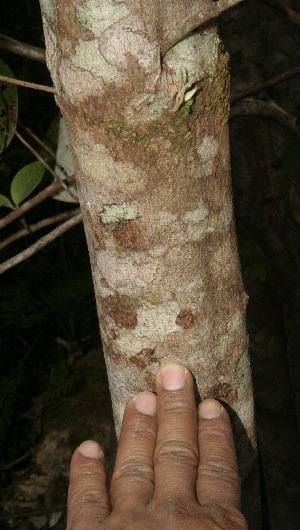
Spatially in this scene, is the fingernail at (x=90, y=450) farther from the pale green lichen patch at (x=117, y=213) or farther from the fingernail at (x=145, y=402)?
the pale green lichen patch at (x=117, y=213)

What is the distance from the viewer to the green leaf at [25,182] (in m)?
1.30

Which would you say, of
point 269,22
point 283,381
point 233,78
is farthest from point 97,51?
point 283,381

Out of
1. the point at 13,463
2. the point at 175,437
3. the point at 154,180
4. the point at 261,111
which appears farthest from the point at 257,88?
the point at 13,463

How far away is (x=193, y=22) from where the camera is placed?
0.68 metres

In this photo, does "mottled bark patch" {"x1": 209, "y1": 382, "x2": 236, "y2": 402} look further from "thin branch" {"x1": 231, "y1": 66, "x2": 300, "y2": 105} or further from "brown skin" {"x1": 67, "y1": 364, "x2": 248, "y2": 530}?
"thin branch" {"x1": 231, "y1": 66, "x2": 300, "y2": 105}

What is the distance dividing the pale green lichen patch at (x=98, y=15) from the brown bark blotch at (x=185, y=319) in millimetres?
A: 372

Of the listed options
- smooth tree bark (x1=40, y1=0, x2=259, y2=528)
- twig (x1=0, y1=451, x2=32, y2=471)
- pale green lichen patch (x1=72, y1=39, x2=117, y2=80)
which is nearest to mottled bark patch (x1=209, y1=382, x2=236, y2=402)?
smooth tree bark (x1=40, y1=0, x2=259, y2=528)

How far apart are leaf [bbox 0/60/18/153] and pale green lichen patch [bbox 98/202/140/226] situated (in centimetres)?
55

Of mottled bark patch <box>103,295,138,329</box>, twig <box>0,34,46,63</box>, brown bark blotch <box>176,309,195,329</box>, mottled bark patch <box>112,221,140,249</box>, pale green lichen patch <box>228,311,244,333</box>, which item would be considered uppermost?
twig <box>0,34,46,63</box>

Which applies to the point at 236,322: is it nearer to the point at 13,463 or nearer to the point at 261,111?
the point at 261,111

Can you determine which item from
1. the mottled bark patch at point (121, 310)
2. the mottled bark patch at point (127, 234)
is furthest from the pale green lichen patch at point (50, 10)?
the mottled bark patch at point (121, 310)

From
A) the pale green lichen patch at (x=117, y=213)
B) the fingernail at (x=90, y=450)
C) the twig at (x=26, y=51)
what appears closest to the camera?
the pale green lichen patch at (x=117, y=213)

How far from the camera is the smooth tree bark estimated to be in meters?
0.70

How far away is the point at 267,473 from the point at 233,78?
1.26 metres
